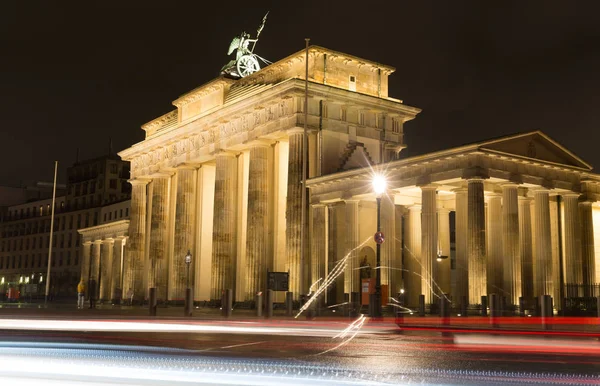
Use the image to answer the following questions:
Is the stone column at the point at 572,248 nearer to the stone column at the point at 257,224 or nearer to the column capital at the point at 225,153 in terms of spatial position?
the stone column at the point at 257,224

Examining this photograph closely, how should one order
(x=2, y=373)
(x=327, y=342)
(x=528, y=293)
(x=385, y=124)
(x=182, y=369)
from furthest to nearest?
(x=385, y=124), (x=528, y=293), (x=327, y=342), (x=182, y=369), (x=2, y=373)

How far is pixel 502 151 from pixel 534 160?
8.17 ft

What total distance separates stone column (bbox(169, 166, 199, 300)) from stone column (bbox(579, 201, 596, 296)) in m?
29.9

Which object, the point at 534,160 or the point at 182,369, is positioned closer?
the point at 182,369

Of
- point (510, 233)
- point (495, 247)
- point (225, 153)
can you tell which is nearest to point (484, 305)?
point (510, 233)

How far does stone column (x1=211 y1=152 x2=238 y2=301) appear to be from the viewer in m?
51.2

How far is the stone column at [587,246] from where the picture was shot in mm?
39875

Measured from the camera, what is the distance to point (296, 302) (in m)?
43.4

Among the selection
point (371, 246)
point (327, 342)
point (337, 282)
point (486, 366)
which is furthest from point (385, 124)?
point (486, 366)

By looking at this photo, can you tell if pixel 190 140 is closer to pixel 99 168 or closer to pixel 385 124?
pixel 385 124

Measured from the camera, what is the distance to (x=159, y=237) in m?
61.6

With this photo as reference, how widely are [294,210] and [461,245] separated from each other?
10.7m

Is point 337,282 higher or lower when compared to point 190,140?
lower

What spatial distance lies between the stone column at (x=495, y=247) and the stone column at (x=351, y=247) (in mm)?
7930
